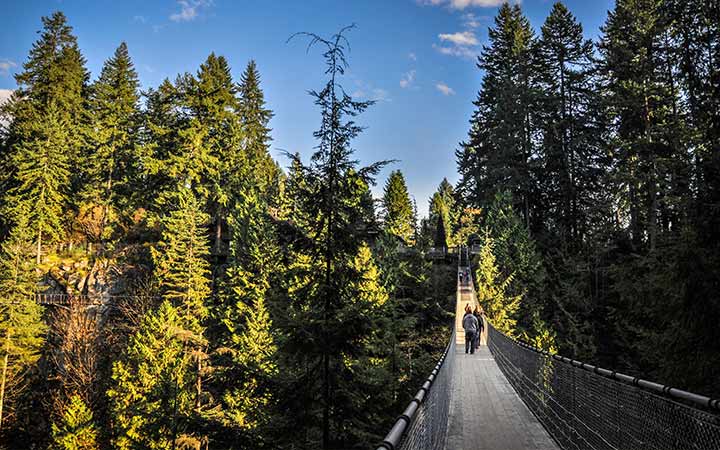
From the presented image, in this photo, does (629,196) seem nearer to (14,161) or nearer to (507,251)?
(507,251)

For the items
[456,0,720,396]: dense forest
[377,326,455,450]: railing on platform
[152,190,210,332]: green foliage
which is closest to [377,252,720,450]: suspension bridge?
[377,326,455,450]: railing on platform

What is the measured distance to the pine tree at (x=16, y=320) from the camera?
23.1m

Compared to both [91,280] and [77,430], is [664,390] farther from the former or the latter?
[91,280]

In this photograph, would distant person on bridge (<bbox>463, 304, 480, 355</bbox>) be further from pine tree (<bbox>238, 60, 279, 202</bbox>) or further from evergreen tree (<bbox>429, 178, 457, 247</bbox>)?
evergreen tree (<bbox>429, 178, 457, 247</bbox>)

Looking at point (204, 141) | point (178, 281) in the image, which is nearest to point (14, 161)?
point (204, 141)

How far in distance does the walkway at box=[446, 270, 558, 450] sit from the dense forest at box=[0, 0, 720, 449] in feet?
7.96

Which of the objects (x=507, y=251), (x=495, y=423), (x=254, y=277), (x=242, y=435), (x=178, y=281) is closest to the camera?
(x=495, y=423)

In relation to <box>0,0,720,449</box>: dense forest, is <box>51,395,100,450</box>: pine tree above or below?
below

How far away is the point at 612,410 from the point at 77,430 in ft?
81.2

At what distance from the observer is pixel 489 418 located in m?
7.55

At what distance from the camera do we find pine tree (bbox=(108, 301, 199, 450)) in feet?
60.6

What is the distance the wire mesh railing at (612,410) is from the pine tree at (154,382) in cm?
1618

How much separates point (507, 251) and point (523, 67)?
16.6 metres

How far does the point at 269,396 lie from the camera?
996 cm
